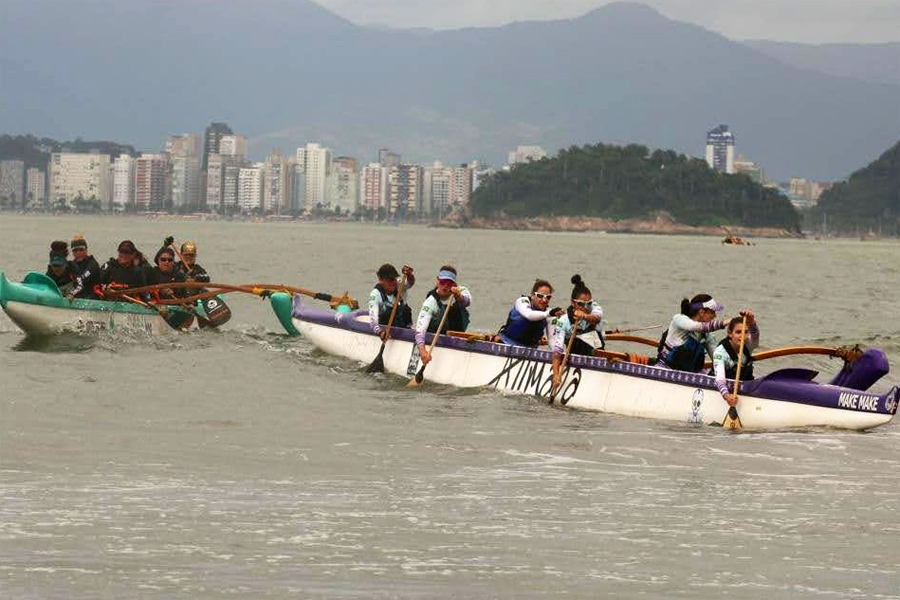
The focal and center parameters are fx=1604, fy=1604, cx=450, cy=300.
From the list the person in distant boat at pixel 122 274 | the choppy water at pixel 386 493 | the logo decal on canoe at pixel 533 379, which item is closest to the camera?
the choppy water at pixel 386 493

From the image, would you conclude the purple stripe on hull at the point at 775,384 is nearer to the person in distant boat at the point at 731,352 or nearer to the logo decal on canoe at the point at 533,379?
the logo decal on canoe at the point at 533,379

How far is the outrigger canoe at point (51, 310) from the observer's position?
25500mm

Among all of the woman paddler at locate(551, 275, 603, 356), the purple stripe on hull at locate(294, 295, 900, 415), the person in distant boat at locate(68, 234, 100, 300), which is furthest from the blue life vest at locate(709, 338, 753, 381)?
the person in distant boat at locate(68, 234, 100, 300)

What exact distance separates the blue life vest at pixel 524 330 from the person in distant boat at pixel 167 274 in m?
7.75

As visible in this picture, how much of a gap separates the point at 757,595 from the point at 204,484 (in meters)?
5.26

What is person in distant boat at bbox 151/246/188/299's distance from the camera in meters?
26.3

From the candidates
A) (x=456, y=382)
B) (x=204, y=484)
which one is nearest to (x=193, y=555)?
(x=204, y=484)

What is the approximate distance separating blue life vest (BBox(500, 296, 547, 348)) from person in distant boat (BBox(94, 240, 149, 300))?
8132 millimetres

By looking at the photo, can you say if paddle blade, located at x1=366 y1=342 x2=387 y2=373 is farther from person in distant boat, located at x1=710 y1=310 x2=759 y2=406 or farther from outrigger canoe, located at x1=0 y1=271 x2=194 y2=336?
person in distant boat, located at x1=710 y1=310 x2=759 y2=406

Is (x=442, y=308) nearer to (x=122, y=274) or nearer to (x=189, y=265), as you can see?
(x=189, y=265)

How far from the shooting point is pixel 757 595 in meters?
10.3

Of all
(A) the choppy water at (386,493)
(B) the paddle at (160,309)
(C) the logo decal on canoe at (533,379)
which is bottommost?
(A) the choppy water at (386,493)

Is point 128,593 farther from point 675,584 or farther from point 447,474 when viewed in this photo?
point 447,474

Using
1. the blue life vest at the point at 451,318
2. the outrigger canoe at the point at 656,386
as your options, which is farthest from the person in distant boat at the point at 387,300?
the blue life vest at the point at 451,318
